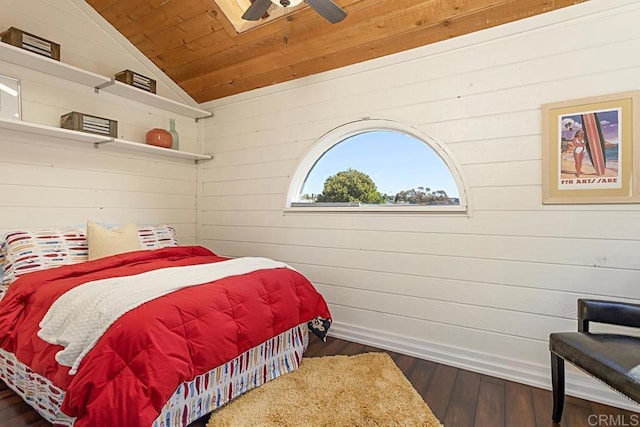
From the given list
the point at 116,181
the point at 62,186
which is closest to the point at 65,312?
the point at 62,186

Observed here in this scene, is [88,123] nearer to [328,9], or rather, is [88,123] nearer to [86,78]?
[86,78]

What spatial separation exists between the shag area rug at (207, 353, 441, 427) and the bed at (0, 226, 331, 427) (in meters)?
0.10

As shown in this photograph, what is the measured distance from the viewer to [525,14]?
2.20 metres

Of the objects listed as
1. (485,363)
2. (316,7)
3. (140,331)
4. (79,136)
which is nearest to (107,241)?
(79,136)

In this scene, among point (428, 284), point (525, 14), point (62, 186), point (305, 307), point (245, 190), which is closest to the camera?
point (525, 14)

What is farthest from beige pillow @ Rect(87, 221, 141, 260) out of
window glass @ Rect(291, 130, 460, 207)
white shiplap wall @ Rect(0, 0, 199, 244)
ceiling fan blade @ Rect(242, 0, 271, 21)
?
ceiling fan blade @ Rect(242, 0, 271, 21)

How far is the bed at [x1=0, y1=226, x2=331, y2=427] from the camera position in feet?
4.57

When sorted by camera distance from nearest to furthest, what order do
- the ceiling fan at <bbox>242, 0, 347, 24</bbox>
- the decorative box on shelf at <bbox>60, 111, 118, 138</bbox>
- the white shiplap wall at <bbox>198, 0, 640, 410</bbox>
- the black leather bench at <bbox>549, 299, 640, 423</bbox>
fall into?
the black leather bench at <bbox>549, 299, 640, 423</bbox>, the ceiling fan at <bbox>242, 0, 347, 24</bbox>, the white shiplap wall at <bbox>198, 0, 640, 410</bbox>, the decorative box on shelf at <bbox>60, 111, 118, 138</bbox>

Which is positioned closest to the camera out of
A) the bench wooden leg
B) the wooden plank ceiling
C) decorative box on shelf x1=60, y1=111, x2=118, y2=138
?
the bench wooden leg

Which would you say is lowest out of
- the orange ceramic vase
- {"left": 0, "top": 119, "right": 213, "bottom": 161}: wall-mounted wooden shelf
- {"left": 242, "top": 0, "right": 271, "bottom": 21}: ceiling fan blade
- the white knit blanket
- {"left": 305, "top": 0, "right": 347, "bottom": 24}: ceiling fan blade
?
the white knit blanket

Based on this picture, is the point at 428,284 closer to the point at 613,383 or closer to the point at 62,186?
the point at 613,383

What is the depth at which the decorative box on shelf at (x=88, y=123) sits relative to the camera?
2717 millimetres

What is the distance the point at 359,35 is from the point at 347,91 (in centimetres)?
45

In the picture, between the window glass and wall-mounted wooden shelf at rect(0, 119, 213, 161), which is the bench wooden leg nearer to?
the window glass
